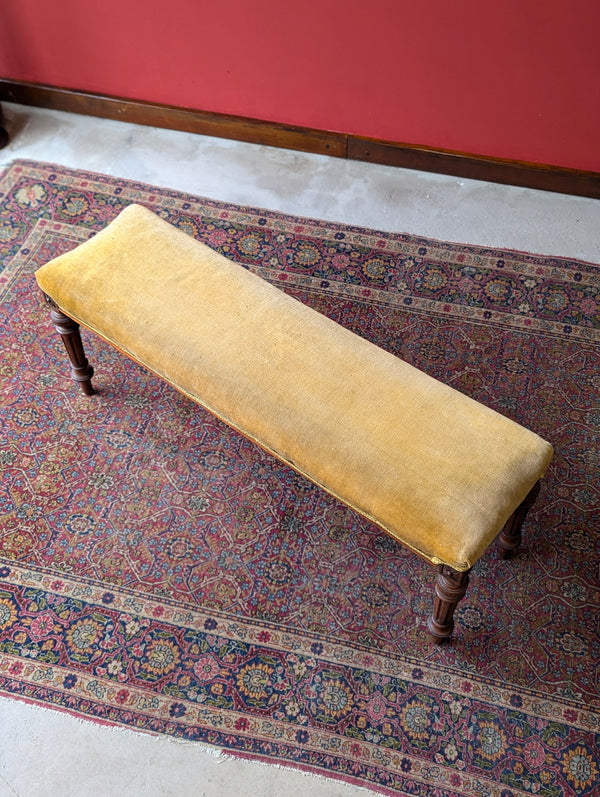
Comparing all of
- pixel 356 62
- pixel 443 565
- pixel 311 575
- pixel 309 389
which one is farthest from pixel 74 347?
pixel 356 62

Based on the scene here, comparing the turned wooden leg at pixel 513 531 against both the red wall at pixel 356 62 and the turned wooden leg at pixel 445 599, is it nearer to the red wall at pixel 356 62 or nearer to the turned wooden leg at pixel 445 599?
the turned wooden leg at pixel 445 599

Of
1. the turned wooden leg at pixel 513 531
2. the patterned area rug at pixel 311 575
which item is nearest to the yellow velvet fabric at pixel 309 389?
the turned wooden leg at pixel 513 531

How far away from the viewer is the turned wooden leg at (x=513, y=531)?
6.55ft

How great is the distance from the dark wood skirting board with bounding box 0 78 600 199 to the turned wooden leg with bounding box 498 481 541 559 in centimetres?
142

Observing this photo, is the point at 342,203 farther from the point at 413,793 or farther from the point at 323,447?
the point at 413,793

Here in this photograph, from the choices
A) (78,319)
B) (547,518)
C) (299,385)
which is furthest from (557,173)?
(78,319)

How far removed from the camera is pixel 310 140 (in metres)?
3.14

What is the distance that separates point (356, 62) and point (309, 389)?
4.80 feet

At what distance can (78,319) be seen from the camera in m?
2.19

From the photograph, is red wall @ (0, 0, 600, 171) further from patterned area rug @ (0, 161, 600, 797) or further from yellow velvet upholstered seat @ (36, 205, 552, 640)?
yellow velvet upholstered seat @ (36, 205, 552, 640)

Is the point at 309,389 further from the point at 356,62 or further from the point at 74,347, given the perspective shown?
the point at 356,62

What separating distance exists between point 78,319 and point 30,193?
1.10 meters

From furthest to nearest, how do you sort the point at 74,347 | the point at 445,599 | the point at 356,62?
the point at 356,62
the point at 74,347
the point at 445,599

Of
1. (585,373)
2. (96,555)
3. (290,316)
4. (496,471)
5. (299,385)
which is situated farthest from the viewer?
(585,373)
